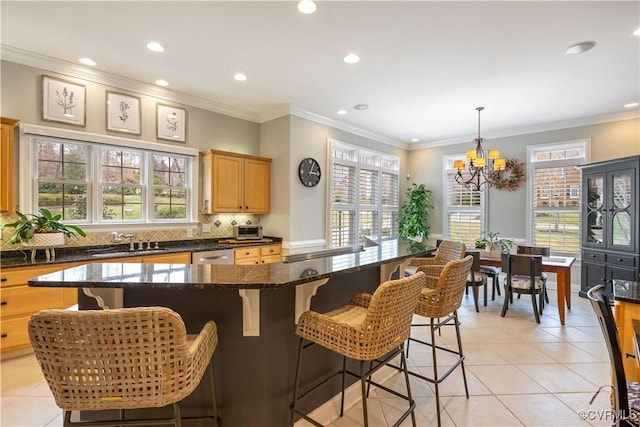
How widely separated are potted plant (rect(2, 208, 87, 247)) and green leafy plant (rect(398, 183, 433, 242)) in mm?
5882

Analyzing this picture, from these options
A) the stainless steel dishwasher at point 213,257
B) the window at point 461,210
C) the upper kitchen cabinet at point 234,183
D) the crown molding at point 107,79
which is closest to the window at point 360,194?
the window at point 461,210

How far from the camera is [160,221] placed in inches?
168

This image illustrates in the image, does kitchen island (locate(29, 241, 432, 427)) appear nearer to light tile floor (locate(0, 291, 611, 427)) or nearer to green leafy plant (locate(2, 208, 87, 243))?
light tile floor (locate(0, 291, 611, 427))

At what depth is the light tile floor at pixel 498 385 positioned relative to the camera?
2.08 m

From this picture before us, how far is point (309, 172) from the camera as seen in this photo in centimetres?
512

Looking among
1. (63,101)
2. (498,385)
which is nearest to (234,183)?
(63,101)

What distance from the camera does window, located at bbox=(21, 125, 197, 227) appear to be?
11.3 feet

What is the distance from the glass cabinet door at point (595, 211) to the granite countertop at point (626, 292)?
11.3ft

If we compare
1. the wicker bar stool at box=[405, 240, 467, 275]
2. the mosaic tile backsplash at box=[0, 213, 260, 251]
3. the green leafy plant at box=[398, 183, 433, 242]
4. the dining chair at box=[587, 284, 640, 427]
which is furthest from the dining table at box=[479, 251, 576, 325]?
the mosaic tile backsplash at box=[0, 213, 260, 251]

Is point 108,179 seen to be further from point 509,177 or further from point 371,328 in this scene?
point 509,177

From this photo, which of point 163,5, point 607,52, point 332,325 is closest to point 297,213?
point 163,5

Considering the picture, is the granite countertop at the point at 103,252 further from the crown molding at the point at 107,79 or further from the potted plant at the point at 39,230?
the crown molding at the point at 107,79

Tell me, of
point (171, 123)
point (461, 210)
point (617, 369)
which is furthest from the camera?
point (461, 210)

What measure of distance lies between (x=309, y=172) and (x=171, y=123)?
2.18 meters
